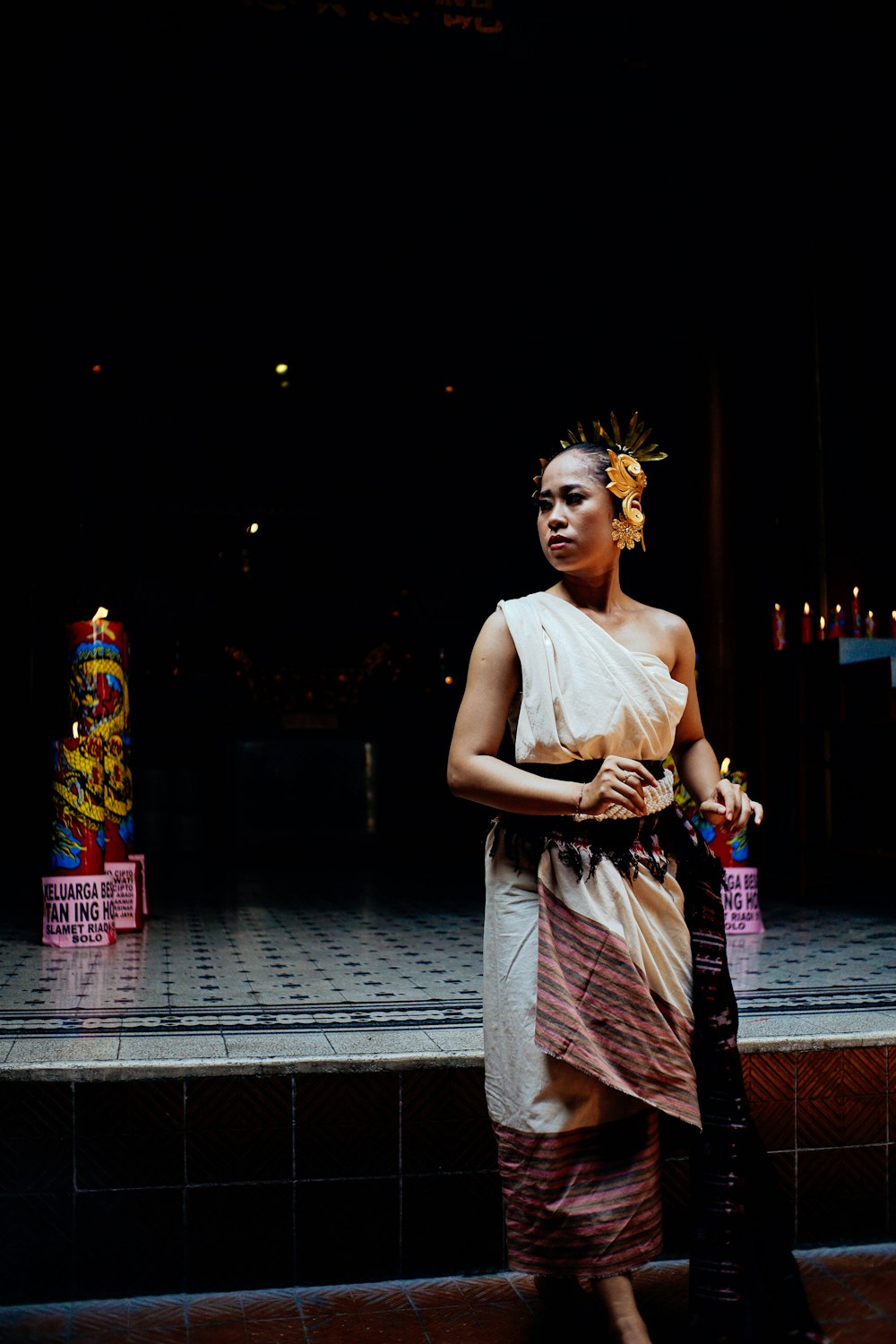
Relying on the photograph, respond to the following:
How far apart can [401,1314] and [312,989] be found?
4.22 ft

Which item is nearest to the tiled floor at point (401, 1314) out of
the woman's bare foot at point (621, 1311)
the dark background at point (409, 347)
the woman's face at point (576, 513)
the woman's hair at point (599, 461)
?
the woman's bare foot at point (621, 1311)

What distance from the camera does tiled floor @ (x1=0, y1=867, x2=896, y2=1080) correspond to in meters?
2.81

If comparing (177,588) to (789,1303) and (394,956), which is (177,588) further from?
(789,1303)

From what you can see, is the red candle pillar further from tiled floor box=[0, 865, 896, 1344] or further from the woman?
the woman

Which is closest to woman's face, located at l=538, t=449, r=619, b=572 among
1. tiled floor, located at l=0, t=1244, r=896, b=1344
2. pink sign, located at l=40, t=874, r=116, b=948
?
tiled floor, located at l=0, t=1244, r=896, b=1344

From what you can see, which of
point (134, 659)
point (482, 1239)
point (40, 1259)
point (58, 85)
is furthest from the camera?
point (134, 659)

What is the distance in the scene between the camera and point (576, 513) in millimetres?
2291

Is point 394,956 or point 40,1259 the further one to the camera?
point 394,956

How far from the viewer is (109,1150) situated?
8.71 ft

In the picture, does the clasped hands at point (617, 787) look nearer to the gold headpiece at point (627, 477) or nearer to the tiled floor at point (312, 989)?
the gold headpiece at point (627, 477)

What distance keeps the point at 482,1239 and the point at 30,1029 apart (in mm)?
1200

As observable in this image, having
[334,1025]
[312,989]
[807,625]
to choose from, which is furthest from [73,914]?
[807,625]

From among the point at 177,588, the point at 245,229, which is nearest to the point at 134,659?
the point at 177,588

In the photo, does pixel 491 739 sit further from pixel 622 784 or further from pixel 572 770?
pixel 622 784
